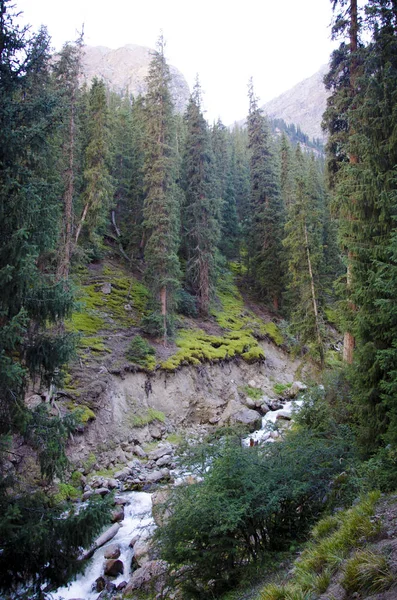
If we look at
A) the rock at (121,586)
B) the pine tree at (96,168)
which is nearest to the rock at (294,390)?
the pine tree at (96,168)

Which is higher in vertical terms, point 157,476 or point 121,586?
point 121,586

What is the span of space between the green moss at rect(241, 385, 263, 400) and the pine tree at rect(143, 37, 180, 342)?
5869 mm

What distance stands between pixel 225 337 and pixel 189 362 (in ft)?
17.0

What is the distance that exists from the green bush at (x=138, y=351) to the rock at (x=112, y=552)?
406 inches

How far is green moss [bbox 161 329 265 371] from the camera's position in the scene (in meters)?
22.0

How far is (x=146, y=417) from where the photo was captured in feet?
60.0

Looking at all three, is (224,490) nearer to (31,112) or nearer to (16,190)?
(16,190)

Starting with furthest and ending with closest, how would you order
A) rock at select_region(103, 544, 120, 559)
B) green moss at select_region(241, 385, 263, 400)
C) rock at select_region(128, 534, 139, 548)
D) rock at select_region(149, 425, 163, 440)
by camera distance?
green moss at select_region(241, 385, 263, 400), rock at select_region(149, 425, 163, 440), rock at select_region(128, 534, 139, 548), rock at select_region(103, 544, 120, 559)

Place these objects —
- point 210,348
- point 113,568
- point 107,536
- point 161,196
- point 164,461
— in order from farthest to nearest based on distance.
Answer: point 210,348 → point 161,196 → point 164,461 → point 107,536 → point 113,568

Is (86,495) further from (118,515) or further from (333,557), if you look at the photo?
(333,557)

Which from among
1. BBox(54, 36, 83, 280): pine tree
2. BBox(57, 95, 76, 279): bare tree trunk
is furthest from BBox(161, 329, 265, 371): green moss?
BBox(54, 36, 83, 280): pine tree

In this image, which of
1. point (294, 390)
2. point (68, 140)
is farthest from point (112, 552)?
point (294, 390)

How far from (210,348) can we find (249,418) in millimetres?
6095

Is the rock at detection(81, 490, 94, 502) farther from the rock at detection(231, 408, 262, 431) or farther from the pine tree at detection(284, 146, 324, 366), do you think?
the pine tree at detection(284, 146, 324, 366)
